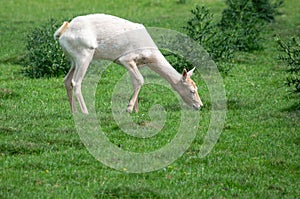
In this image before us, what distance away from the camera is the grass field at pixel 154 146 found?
24.8 ft

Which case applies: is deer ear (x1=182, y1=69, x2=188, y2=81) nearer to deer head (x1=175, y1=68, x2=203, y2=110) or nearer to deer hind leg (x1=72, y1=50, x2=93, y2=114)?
deer head (x1=175, y1=68, x2=203, y2=110)

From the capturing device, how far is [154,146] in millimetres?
9188

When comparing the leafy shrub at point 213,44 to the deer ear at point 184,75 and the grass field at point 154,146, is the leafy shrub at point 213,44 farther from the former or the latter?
the deer ear at point 184,75

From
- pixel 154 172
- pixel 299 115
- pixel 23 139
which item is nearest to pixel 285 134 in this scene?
pixel 299 115

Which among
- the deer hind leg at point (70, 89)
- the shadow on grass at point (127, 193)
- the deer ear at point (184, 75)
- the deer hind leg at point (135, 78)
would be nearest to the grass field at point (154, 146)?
the shadow on grass at point (127, 193)

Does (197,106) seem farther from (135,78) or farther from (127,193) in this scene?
(127,193)

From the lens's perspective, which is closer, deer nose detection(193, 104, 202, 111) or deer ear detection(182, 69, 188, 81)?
deer ear detection(182, 69, 188, 81)

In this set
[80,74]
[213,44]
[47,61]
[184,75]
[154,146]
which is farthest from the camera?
[213,44]

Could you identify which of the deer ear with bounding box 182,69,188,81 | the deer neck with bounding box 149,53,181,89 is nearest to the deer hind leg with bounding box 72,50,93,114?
the deer neck with bounding box 149,53,181,89

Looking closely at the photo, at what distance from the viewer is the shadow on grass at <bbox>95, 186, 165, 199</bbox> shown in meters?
7.27

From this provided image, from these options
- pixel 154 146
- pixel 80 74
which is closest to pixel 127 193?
pixel 154 146

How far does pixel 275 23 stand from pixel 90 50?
42.9ft

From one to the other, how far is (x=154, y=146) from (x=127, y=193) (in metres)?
1.91

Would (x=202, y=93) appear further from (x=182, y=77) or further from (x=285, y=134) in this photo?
(x=285, y=134)
